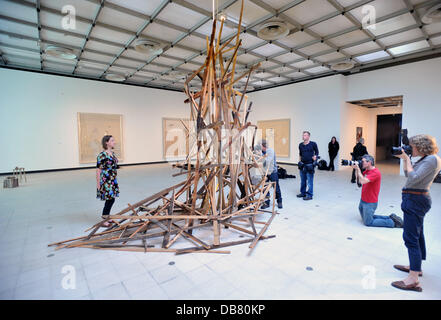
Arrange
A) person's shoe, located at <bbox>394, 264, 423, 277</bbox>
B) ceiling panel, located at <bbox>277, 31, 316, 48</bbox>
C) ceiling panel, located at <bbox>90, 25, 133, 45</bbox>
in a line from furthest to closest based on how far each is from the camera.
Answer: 1. ceiling panel, located at <bbox>277, 31, 316, 48</bbox>
2. ceiling panel, located at <bbox>90, 25, 133, 45</bbox>
3. person's shoe, located at <bbox>394, 264, 423, 277</bbox>

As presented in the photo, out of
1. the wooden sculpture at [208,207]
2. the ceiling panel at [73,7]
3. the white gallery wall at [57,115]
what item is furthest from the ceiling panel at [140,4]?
the white gallery wall at [57,115]

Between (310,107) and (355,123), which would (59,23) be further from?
(355,123)

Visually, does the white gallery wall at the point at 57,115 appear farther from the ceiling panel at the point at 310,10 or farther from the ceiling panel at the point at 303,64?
the ceiling panel at the point at 310,10

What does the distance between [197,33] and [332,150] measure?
21.5 ft

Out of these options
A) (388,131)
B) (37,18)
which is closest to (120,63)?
(37,18)

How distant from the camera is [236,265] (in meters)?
2.24

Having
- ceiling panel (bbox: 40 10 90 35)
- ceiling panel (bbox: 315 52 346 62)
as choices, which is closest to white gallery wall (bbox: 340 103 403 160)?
ceiling panel (bbox: 315 52 346 62)

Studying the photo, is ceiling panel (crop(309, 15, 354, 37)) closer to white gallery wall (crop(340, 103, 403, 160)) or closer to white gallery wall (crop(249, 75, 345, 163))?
white gallery wall (crop(249, 75, 345, 163))

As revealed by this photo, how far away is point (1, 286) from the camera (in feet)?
6.37

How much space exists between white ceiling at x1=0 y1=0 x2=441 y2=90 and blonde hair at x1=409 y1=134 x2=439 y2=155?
13.0ft

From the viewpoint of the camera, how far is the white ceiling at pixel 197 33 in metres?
4.66

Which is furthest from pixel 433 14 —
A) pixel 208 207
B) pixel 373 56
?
pixel 208 207

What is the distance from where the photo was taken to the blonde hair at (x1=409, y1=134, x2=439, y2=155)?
1.81m
